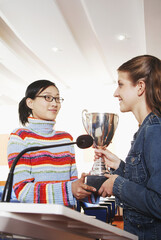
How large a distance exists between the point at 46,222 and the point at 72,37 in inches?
175

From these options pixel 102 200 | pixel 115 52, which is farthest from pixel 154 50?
pixel 102 200

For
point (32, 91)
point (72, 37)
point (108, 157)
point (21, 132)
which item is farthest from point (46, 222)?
point (72, 37)

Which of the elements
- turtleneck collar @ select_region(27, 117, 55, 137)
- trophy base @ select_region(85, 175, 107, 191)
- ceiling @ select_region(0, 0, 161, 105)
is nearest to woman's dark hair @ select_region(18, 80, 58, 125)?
turtleneck collar @ select_region(27, 117, 55, 137)

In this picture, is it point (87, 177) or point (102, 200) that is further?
point (102, 200)

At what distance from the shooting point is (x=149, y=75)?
1162 mm

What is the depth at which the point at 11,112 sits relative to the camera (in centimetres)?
851

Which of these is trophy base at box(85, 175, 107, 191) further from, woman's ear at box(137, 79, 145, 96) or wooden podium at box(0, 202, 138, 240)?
woman's ear at box(137, 79, 145, 96)

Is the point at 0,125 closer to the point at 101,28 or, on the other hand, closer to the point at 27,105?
the point at 101,28

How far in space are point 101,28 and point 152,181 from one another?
12.9ft

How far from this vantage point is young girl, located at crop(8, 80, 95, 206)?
41.9 inches

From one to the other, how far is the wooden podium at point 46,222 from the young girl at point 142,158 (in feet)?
0.51

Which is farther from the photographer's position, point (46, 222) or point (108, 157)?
point (108, 157)

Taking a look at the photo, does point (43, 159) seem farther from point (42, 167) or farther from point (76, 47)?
point (76, 47)

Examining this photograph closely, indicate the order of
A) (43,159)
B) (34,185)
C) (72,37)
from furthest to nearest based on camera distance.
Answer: (72,37) < (43,159) < (34,185)
